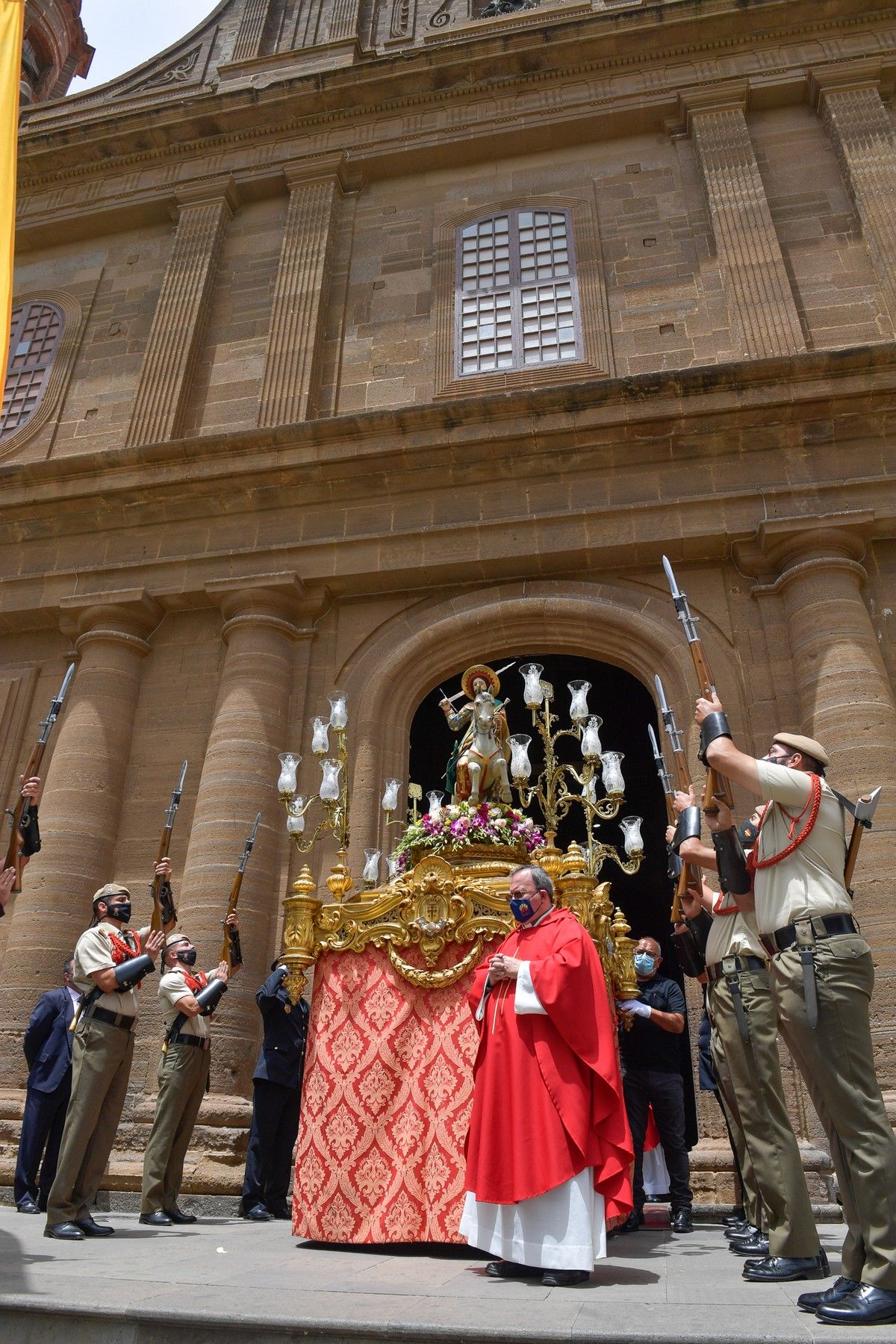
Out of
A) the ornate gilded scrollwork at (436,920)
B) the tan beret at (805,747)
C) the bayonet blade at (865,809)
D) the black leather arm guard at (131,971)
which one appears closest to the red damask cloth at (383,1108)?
the ornate gilded scrollwork at (436,920)

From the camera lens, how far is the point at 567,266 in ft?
45.0

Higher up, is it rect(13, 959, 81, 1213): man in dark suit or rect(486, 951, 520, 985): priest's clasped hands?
rect(486, 951, 520, 985): priest's clasped hands

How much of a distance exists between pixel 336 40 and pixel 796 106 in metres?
7.81

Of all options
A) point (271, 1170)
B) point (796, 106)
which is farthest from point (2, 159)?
point (796, 106)

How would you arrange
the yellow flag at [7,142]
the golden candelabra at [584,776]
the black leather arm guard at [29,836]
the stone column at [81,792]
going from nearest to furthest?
1. the black leather arm guard at [29,836]
2. the yellow flag at [7,142]
3. the golden candelabra at [584,776]
4. the stone column at [81,792]

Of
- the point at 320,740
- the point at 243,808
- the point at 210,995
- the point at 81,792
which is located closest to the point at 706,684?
the point at 320,740

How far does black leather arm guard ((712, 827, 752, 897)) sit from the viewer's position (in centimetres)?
478

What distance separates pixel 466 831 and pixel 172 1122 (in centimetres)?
292

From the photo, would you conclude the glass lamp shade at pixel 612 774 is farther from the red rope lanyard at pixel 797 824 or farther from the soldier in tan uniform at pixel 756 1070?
the red rope lanyard at pixel 797 824

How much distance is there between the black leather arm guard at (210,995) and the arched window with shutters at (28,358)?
34.5 ft

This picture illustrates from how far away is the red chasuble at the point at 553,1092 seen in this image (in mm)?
4566

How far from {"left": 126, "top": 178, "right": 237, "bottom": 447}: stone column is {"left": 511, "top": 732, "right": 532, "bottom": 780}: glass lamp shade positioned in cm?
750

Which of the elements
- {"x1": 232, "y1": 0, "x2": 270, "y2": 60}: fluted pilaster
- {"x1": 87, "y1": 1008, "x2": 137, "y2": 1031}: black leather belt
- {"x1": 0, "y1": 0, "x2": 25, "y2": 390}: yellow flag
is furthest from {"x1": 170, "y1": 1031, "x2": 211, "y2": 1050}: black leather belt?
{"x1": 232, "y1": 0, "x2": 270, "y2": 60}: fluted pilaster

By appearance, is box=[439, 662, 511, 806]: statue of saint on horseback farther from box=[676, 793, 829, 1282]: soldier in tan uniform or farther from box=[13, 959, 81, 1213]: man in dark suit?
box=[13, 959, 81, 1213]: man in dark suit
